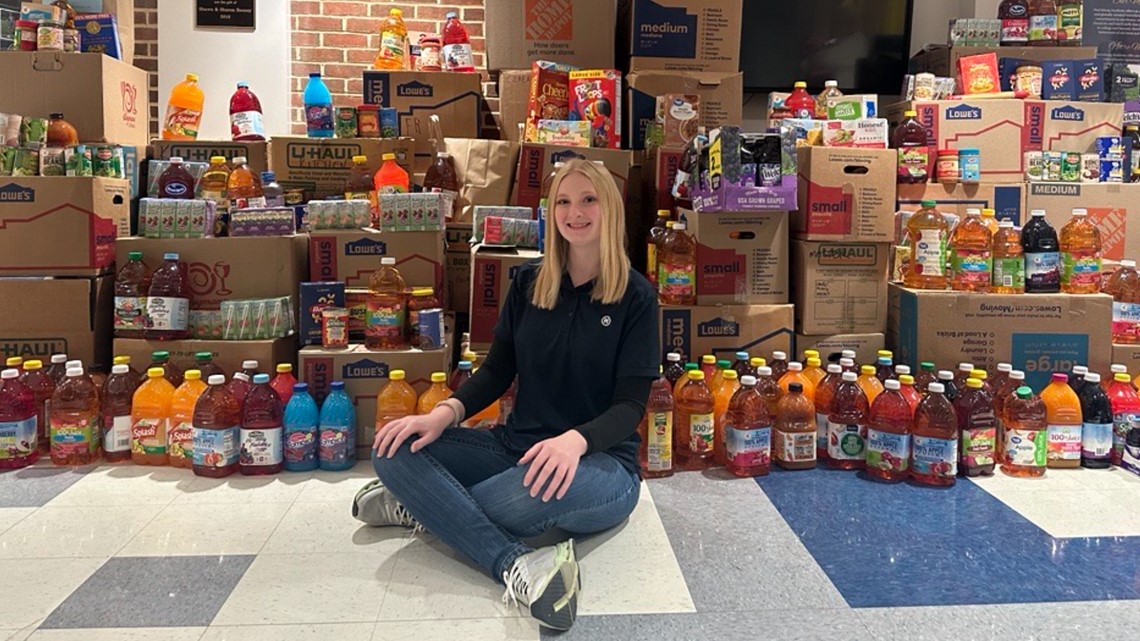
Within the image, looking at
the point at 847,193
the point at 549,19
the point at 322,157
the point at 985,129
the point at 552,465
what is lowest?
the point at 552,465

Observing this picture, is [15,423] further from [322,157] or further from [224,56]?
[224,56]

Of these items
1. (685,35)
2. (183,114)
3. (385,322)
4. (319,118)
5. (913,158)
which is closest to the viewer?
(385,322)

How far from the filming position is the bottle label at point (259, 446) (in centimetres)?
261

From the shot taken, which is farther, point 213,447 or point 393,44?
point 393,44

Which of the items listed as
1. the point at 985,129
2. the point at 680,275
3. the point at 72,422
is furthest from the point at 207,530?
the point at 985,129

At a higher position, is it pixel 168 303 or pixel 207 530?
pixel 168 303

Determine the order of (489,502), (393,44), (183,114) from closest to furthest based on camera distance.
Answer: (489,502), (183,114), (393,44)

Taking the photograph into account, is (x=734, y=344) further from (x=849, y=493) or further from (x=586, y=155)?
(x=586, y=155)

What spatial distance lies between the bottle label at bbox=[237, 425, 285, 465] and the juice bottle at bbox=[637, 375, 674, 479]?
1.14 m

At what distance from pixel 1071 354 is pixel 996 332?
0.91ft

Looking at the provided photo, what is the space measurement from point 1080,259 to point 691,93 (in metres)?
1.72

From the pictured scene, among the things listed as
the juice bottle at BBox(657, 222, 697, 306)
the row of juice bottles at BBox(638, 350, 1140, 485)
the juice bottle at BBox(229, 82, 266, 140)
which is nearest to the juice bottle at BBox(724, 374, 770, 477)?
the row of juice bottles at BBox(638, 350, 1140, 485)

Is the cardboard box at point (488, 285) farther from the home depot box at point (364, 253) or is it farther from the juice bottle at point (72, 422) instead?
the juice bottle at point (72, 422)

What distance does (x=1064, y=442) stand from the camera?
2.75 m
